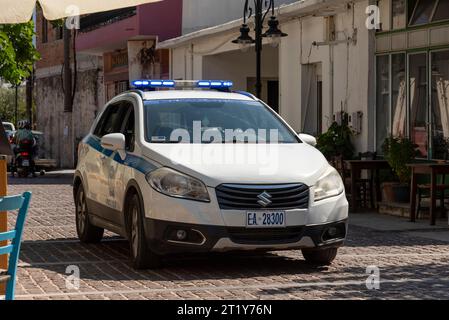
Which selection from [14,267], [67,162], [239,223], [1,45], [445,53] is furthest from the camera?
[67,162]

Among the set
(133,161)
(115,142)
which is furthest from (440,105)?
(133,161)

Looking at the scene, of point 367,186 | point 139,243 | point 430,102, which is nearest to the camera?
point 139,243

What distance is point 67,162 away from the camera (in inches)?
1681

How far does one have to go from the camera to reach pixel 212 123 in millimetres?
11430

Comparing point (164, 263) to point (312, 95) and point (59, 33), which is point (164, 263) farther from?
point (59, 33)

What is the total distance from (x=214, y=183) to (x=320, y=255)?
1.61 m

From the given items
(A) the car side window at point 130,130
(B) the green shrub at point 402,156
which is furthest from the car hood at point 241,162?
(B) the green shrub at point 402,156

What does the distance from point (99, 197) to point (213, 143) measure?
6.07 ft

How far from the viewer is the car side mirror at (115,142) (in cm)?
1120

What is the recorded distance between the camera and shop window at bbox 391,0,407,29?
60.5ft

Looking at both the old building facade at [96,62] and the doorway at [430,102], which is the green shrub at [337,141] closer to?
the doorway at [430,102]

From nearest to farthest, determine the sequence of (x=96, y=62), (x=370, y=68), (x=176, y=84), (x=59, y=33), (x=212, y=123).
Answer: (x=212, y=123), (x=176, y=84), (x=370, y=68), (x=96, y=62), (x=59, y=33)
